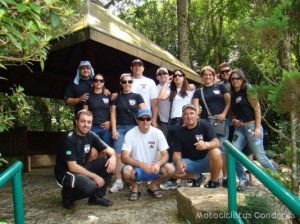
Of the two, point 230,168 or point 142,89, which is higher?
point 142,89

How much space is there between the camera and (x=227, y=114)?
4.84 metres

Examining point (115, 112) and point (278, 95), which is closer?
point (278, 95)

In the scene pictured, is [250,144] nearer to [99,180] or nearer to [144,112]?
[144,112]

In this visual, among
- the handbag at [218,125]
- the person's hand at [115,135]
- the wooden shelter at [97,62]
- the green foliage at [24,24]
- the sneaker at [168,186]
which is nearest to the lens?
the green foliage at [24,24]

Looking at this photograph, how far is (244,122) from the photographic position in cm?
447

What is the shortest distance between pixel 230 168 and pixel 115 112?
2.51 metres

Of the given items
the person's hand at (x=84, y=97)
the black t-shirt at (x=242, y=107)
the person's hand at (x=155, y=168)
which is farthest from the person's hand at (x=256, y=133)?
the person's hand at (x=84, y=97)

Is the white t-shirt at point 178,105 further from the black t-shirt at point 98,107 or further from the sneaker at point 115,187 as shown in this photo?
the sneaker at point 115,187

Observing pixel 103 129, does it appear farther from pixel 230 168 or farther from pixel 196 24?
pixel 196 24

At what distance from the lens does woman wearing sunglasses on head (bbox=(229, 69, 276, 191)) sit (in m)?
4.35

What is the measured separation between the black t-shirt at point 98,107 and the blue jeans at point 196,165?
130 cm

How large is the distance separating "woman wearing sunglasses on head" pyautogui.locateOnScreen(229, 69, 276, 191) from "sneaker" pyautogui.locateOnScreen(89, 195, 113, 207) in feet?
5.72

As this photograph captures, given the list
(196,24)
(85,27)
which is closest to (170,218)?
(85,27)

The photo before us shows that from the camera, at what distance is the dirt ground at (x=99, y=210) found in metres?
3.85
